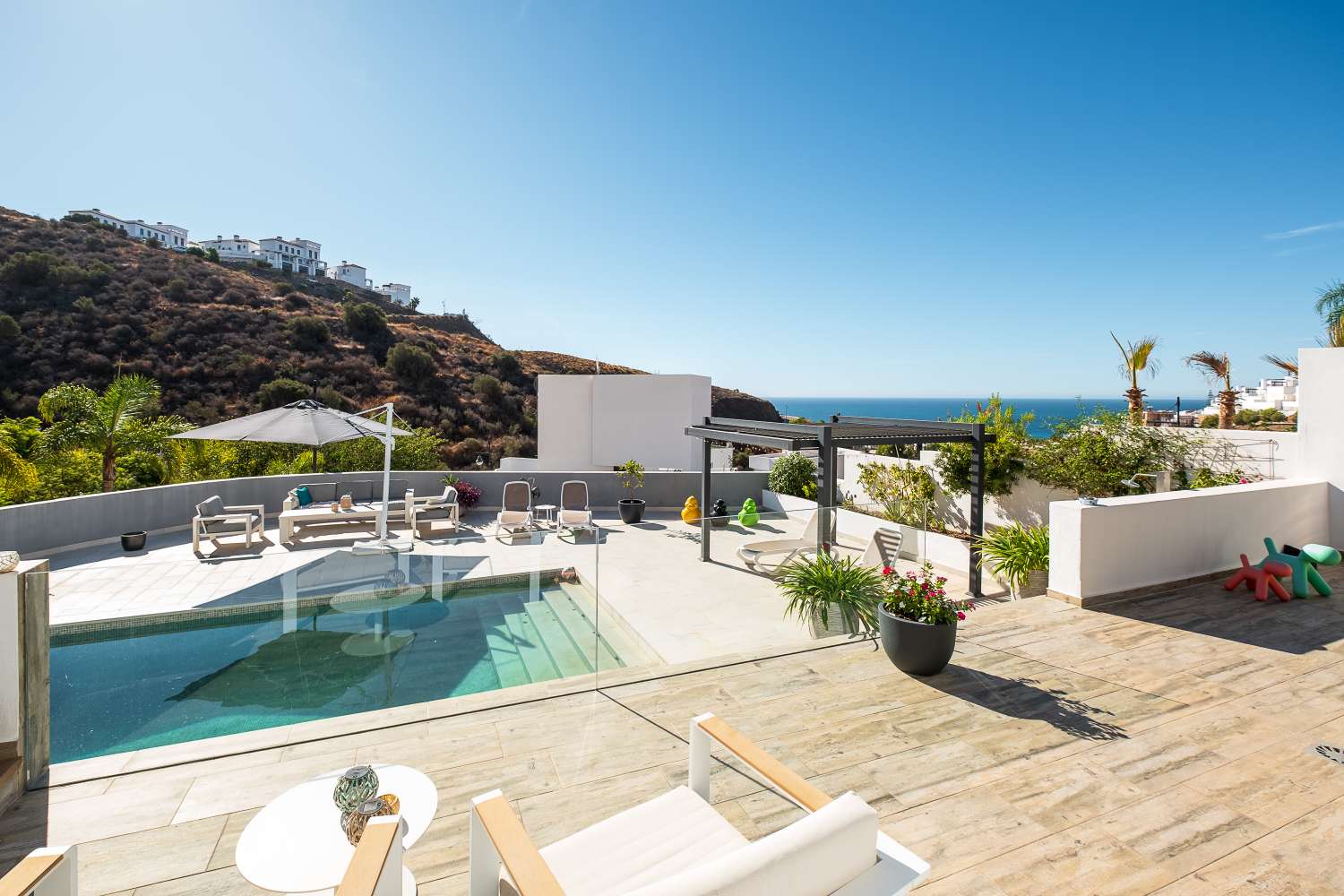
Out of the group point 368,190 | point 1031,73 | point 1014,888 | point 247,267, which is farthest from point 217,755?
point 247,267

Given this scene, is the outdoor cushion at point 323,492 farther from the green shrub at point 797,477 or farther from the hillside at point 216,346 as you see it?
the hillside at point 216,346

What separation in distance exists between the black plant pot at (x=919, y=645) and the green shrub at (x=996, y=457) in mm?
6887

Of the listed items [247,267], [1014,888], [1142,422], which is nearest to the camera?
[1014,888]

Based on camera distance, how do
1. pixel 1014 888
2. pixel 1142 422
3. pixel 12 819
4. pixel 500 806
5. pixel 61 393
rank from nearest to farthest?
pixel 500 806 → pixel 1014 888 → pixel 12 819 → pixel 1142 422 → pixel 61 393

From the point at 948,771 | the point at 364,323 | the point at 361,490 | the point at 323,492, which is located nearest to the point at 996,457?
the point at 948,771

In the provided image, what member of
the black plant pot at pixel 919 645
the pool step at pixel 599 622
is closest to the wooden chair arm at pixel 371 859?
the pool step at pixel 599 622

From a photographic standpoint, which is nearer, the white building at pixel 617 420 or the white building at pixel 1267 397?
the white building at pixel 1267 397

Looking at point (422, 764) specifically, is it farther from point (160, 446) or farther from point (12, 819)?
point (160, 446)

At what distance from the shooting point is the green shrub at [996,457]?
399 inches

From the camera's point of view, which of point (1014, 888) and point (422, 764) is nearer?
point (1014, 888)

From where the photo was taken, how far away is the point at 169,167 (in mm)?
18344

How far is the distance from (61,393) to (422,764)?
13.0 meters

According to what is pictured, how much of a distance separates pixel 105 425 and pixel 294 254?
243 ft

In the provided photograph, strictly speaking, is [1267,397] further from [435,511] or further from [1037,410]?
[1037,410]
